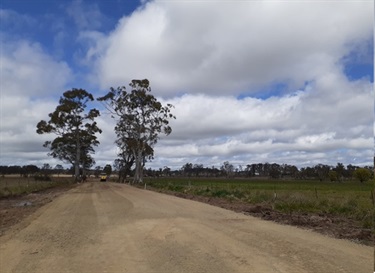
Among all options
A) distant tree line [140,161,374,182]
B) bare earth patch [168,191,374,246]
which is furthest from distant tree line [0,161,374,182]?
bare earth patch [168,191,374,246]

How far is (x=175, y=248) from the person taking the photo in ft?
32.7

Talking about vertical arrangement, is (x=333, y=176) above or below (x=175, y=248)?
above

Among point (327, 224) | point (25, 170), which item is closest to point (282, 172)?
point (25, 170)

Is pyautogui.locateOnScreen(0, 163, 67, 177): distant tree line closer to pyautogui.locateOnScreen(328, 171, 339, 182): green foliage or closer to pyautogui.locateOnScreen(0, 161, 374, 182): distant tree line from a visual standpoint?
pyautogui.locateOnScreen(0, 161, 374, 182): distant tree line

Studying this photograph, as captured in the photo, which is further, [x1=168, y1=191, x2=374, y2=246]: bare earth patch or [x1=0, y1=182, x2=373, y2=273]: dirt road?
[x1=168, y1=191, x2=374, y2=246]: bare earth patch

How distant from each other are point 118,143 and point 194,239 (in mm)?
56919

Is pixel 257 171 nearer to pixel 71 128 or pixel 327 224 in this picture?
pixel 71 128

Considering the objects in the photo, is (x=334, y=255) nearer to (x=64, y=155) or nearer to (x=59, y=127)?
(x=59, y=127)

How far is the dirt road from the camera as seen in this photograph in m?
8.10

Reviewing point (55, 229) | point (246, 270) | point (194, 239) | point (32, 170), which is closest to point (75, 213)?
point (55, 229)

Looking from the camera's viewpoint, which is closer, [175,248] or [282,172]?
[175,248]

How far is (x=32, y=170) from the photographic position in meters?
141

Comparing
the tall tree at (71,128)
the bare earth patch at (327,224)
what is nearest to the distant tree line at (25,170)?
the tall tree at (71,128)

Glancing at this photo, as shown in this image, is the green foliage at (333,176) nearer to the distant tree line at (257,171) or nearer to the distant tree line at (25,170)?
the distant tree line at (257,171)
